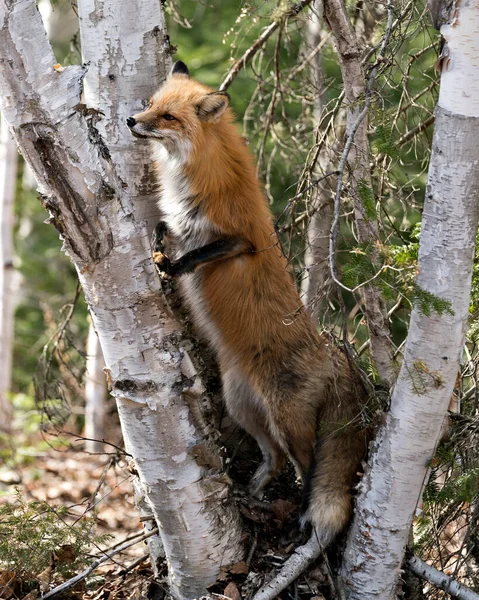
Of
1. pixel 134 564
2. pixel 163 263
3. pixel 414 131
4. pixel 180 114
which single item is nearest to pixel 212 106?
pixel 180 114

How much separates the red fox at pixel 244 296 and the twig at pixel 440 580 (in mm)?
709

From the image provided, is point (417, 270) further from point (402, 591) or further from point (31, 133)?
point (402, 591)

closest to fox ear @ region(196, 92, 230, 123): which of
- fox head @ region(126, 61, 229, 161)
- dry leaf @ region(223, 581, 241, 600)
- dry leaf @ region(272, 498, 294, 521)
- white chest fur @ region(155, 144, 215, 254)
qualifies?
fox head @ region(126, 61, 229, 161)

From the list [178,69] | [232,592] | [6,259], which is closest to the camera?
[232,592]

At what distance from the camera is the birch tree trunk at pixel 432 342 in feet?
9.86

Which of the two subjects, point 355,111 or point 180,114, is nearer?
point 355,111

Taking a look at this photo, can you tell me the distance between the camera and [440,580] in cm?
399

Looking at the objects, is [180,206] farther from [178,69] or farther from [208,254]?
[178,69]

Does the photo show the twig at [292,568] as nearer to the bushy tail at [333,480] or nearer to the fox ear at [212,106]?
the bushy tail at [333,480]

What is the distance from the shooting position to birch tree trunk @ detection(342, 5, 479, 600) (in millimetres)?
3006

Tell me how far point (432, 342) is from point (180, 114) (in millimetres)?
2185

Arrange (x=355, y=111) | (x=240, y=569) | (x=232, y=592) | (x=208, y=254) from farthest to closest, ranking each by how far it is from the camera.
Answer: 1. (x=208, y=254)
2. (x=240, y=569)
3. (x=232, y=592)
4. (x=355, y=111)

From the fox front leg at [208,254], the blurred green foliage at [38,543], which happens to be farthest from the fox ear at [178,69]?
the blurred green foliage at [38,543]

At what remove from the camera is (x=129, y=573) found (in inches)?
181
